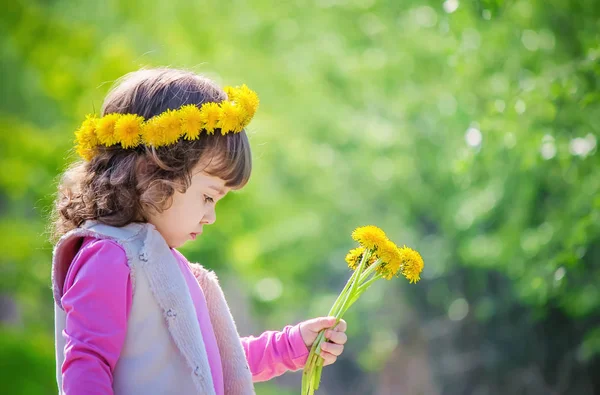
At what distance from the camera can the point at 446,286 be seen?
25.3ft

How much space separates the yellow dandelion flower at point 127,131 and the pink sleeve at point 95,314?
0.86 ft

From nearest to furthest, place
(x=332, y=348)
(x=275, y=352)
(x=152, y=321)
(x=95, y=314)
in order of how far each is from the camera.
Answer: (x=95, y=314) → (x=152, y=321) → (x=332, y=348) → (x=275, y=352)

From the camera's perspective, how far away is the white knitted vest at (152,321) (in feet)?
5.55

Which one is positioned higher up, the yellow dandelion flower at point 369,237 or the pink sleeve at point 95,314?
the yellow dandelion flower at point 369,237

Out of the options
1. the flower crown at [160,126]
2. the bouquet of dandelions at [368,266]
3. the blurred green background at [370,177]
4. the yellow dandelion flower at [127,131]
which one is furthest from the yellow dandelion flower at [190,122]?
the blurred green background at [370,177]

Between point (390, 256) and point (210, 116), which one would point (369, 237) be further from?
point (210, 116)

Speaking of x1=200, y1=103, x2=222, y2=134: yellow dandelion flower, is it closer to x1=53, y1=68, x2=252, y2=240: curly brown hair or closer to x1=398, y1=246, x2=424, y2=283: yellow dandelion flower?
x1=53, y1=68, x2=252, y2=240: curly brown hair

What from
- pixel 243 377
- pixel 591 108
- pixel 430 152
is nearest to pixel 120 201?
pixel 243 377

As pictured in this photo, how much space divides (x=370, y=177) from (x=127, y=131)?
17.7 ft

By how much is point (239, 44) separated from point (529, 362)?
4.47 meters

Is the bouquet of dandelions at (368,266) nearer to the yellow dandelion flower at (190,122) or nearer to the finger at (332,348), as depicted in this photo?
the finger at (332,348)

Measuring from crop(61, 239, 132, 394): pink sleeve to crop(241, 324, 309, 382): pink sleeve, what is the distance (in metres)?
0.52

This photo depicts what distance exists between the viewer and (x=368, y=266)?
1.97m

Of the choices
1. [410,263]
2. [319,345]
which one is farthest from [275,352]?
[410,263]
